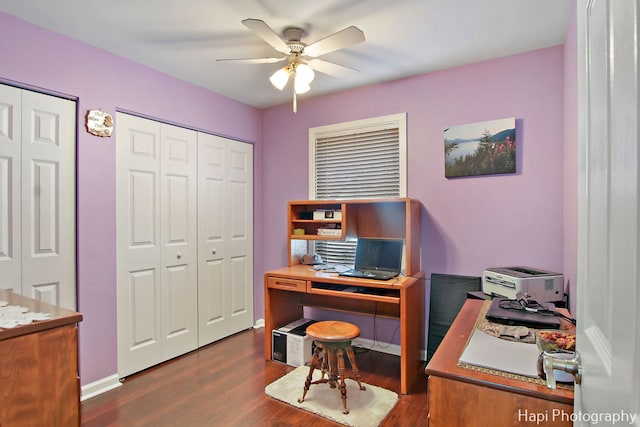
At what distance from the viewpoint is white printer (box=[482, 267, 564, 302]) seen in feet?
6.85

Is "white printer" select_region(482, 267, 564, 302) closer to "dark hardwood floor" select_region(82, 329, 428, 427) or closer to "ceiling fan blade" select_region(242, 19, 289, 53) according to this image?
"dark hardwood floor" select_region(82, 329, 428, 427)

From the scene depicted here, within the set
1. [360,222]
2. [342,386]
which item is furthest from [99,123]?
[342,386]

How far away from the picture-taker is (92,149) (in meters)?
2.47

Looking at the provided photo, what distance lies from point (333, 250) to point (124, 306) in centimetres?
191

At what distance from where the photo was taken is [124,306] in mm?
2693

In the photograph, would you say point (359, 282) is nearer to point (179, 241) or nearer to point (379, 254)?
point (379, 254)

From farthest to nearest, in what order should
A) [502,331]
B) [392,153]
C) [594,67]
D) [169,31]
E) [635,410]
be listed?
[392,153] < [169,31] < [502,331] < [594,67] < [635,410]

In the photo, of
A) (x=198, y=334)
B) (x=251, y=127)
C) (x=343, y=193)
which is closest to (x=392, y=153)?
(x=343, y=193)

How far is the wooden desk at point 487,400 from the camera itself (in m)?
1.03

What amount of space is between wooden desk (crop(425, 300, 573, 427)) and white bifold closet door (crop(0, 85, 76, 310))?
96.1 inches

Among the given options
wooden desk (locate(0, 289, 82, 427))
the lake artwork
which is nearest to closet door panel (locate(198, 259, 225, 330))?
wooden desk (locate(0, 289, 82, 427))

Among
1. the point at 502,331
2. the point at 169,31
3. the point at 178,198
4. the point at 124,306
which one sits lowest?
the point at 124,306

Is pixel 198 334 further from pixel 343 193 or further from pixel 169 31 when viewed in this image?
pixel 169 31

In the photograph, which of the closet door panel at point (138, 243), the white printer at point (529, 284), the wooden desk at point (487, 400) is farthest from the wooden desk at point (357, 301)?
the wooden desk at point (487, 400)
